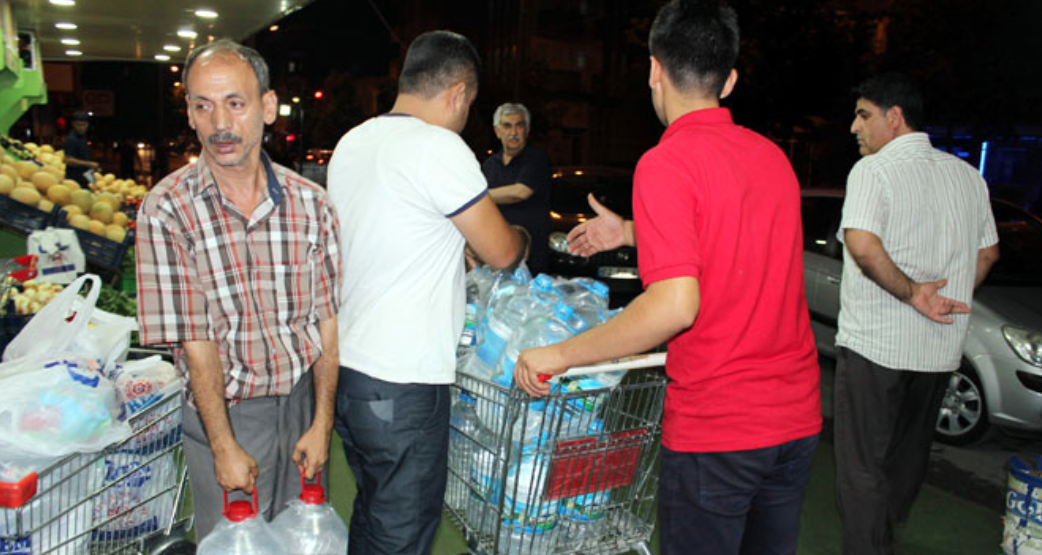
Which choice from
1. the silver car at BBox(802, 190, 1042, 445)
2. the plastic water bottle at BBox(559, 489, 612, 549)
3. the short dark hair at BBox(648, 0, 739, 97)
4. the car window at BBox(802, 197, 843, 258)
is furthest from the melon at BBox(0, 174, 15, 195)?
the silver car at BBox(802, 190, 1042, 445)

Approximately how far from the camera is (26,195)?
19.4ft

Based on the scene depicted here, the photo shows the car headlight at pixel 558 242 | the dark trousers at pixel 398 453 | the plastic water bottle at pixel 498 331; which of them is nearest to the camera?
the dark trousers at pixel 398 453

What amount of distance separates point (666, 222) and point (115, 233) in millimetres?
5760

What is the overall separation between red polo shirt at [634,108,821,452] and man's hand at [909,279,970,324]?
1.45 m

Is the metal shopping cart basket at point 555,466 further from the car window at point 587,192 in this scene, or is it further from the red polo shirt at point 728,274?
the car window at point 587,192

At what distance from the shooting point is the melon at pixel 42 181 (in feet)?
21.2

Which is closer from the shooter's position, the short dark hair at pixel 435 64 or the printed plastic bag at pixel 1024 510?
the short dark hair at pixel 435 64

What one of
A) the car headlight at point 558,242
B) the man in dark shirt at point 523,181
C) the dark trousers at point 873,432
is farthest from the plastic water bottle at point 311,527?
the car headlight at point 558,242

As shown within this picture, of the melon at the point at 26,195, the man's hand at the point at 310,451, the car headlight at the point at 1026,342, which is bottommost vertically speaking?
the car headlight at the point at 1026,342

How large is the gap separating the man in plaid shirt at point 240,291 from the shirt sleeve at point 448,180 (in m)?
0.32

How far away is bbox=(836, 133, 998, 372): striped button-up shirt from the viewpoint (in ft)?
10.7

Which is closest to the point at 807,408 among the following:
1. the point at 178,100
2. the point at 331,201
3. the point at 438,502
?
the point at 438,502

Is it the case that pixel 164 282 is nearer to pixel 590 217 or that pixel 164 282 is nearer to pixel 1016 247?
pixel 1016 247

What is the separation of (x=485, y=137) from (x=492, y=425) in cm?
2507
